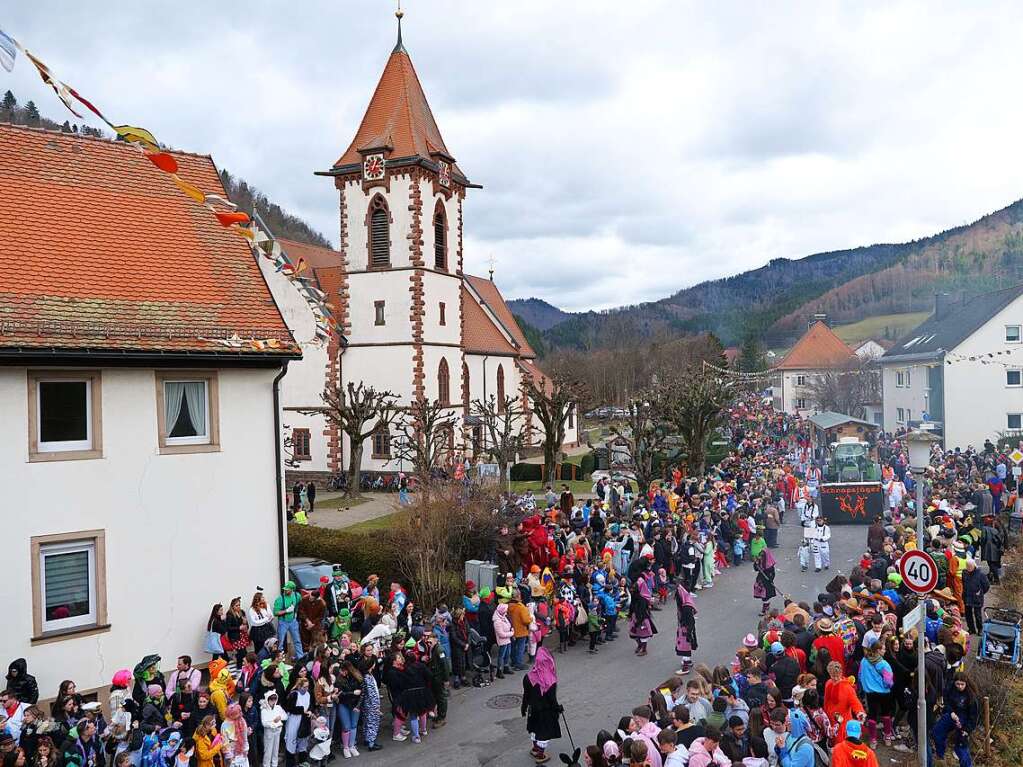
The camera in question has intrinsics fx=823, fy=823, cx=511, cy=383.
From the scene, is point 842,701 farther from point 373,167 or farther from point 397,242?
point 373,167

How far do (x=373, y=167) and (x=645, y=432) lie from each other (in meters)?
17.3

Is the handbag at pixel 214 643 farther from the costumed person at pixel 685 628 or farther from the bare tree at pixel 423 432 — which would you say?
the bare tree at pixel 423 432

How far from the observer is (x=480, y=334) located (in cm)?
4756

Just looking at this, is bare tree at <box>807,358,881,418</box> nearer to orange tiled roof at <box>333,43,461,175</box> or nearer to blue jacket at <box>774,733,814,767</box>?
orange tiled roof at <box>333,43,461,175</box>

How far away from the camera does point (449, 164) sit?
38875mm

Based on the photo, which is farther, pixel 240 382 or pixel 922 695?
pixel 240 382

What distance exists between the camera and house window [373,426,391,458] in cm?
3703

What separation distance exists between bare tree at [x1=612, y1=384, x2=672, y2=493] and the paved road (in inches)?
415

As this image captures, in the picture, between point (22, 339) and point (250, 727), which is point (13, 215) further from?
point (250, 727)

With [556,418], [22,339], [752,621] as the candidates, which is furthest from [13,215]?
[556,418]

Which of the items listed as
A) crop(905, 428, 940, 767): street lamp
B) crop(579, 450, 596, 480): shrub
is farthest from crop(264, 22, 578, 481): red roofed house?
crop(905, 428, 940, 767): street lamp

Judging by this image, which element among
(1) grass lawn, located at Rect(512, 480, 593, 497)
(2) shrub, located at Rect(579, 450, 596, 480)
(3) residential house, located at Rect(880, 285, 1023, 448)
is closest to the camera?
(1) grass lawn, located at Rect(512, 480, 593, 497)

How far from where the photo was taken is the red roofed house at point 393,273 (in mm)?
37156

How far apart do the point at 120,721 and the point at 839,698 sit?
8.70 meters
